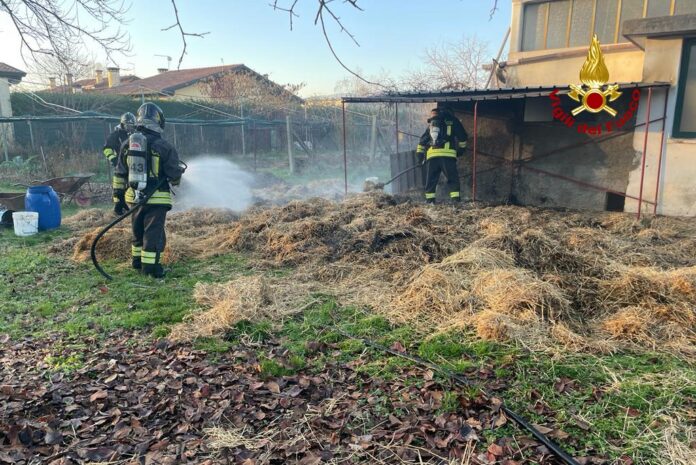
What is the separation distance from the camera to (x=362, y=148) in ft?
75.7

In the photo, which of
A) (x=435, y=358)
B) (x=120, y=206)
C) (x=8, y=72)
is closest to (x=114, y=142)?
(x=120, y=206)

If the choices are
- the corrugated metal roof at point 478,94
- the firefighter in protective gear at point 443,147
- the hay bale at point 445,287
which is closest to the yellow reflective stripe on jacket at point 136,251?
the hay bale at point 445,287

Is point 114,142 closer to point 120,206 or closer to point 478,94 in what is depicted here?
point 120,206

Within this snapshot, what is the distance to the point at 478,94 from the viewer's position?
9289mm

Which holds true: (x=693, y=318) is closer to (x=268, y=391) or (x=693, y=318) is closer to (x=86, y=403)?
(x=268, y=391)

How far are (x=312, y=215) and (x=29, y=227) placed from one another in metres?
5.00

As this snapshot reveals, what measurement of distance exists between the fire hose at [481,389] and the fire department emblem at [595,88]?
636 centimetres

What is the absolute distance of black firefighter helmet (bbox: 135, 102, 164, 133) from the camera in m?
6.43

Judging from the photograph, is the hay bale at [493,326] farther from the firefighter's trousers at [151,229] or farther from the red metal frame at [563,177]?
the red metal frame at [563,177]

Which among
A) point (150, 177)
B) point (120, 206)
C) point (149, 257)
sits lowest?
point (149, 257)

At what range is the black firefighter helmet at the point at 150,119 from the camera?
21.1 feet

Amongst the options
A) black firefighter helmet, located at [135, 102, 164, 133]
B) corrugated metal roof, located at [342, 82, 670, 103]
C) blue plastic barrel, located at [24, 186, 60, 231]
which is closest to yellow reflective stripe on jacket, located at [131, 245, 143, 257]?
black firefighter helmet, located at [135, 102, 164, 133]

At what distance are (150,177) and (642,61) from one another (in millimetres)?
9532

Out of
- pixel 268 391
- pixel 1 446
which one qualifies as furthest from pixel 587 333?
pixel 1 446
